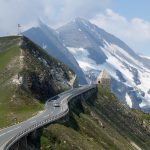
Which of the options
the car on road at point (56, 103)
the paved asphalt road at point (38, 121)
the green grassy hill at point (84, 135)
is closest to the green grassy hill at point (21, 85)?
the paved asphalt road at point (38, 121)

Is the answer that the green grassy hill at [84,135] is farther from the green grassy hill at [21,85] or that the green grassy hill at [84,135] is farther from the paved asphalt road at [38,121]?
the green grassy hill at [21,85]

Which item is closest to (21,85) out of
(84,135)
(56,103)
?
(56,103)

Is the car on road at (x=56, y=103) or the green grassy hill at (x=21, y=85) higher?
the green grassy hill at (x=21, y=85)

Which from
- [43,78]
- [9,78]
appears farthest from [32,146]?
[43,78]

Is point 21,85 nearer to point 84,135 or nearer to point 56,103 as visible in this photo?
point 56,103

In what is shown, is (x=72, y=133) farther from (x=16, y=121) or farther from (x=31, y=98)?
(x=31, y=98)

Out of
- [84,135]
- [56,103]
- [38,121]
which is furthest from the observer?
[56,103]

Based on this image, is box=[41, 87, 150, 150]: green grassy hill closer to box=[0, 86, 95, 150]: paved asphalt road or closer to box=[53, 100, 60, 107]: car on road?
box=[0, 86, 95, 150]: paved asphalt road

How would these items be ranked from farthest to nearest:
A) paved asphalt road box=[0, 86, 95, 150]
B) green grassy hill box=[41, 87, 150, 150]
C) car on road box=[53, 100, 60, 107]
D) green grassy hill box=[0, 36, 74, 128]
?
car on road box=[53, 100, 60, 107] → green grassy hill box=[0, 36, 74, 128] → green grassy hill box=[41, 87, 150, 150] → paved asphalt road box=[0, 86, 95, 150]

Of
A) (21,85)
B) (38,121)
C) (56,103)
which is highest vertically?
(38,121)

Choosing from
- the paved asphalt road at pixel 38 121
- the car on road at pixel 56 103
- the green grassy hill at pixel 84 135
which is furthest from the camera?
the car on road at pixel 56 103

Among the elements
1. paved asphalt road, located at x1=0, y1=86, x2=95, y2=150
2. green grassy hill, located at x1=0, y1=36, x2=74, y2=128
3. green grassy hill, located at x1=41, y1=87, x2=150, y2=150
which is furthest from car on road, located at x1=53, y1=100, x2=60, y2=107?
green grassy hill, located at x1=41, y1=87, x2=150, y2=150

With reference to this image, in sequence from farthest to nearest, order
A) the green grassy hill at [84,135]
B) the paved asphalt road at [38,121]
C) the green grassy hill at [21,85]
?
the green grassy hill at [21,85]
the green grassy hill at [84,135]
the paved asphalt road at [38,121]

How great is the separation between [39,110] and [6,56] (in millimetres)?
48051
